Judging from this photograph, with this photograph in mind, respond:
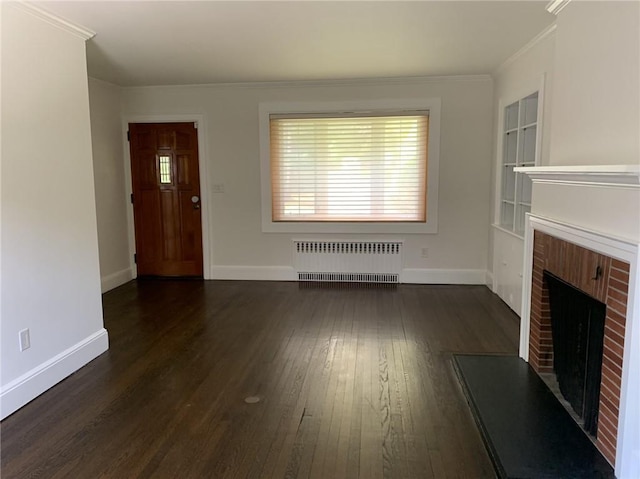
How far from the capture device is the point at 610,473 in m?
1.91

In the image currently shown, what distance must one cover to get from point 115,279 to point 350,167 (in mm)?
3061

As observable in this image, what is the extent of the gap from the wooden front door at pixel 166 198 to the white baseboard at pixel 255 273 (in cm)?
27

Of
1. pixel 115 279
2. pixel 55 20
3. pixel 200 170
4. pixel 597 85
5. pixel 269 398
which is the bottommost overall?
pixel 269 398

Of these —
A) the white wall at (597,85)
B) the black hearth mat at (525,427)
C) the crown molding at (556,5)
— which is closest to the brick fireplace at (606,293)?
the black hearth mat at (525,427)

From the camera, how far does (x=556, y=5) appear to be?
274 centimetres

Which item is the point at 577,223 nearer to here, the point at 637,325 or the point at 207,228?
the point at 637,325

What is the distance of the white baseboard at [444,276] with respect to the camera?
532 centimetres

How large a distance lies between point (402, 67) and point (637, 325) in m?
3.41

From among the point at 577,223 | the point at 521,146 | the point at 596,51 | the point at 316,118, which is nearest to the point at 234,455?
the point at 577,223

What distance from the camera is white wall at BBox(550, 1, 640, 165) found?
199 centimetres

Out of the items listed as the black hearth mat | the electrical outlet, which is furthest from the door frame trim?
the black hearth mat

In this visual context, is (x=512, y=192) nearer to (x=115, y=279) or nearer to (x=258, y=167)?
(x=258, y=167)

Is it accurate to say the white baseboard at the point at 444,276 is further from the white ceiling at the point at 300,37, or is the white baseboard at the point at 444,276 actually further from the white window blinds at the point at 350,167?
the white ceiling at the point at 300,37

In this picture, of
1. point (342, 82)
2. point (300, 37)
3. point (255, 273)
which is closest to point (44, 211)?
point (300, 37)
